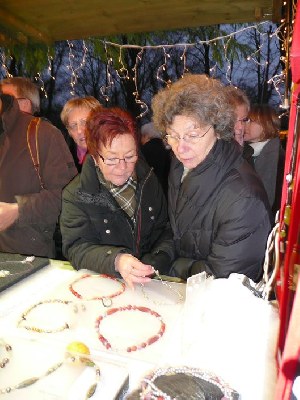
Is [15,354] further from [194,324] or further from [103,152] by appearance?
[103,152]

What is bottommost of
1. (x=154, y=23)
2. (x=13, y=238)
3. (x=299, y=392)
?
(x=13, y=238)

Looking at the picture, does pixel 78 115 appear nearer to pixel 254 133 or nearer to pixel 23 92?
pixel 23 92

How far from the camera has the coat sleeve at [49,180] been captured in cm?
202

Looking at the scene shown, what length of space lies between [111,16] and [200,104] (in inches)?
98.9

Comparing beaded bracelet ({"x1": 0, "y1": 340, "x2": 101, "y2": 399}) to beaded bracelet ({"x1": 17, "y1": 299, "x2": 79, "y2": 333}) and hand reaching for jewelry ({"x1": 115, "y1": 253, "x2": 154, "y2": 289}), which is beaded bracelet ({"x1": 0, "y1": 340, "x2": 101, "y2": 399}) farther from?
hand reaching for jewelry ({"x1": 115, "y1": 253, "x2": 154, "y2": 289})

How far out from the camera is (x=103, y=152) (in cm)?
158

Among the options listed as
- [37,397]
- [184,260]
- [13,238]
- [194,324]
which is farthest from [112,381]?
[13,238]

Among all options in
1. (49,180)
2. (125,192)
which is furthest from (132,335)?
(49,180)

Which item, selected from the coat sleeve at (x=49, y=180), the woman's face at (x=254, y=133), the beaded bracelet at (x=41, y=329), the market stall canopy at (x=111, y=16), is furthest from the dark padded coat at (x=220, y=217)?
the market stall canopy at (x=111, y=16)

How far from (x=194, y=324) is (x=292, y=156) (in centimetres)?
51

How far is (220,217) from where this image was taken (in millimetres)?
1399

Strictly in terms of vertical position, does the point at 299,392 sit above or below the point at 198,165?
below

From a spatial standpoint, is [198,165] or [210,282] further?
[198,165]

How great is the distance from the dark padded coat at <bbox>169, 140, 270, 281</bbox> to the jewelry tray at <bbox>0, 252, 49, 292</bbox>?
541 mm
